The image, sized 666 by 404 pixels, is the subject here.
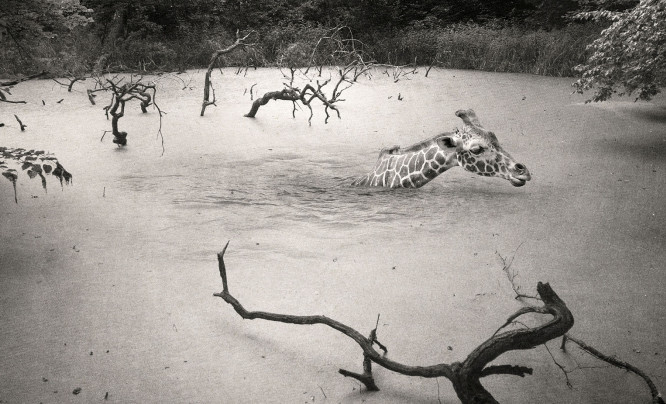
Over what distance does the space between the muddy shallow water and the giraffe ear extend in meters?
0.57

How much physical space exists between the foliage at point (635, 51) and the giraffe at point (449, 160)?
3.36 m

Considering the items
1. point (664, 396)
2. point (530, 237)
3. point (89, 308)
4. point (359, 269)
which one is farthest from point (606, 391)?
point (89, 308)

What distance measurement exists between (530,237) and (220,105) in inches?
336

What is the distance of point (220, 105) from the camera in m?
13.3

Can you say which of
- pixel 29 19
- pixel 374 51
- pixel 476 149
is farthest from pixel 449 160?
pixel 374 51

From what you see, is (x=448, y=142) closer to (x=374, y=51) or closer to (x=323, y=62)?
(x=323, y=62)

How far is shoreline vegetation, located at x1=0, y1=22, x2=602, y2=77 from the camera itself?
1617 cm

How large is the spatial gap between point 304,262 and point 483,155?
2853 millimetres

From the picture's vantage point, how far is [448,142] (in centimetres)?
774

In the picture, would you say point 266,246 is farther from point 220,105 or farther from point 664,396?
point 220,105

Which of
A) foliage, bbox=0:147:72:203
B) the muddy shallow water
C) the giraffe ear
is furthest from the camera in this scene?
the giraffe ear

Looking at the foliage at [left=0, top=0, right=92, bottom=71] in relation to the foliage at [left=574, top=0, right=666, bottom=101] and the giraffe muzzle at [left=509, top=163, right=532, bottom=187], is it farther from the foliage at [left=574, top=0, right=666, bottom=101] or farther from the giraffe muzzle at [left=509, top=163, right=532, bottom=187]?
the foliage at [left=574, top=0, right=666, bottom=101]

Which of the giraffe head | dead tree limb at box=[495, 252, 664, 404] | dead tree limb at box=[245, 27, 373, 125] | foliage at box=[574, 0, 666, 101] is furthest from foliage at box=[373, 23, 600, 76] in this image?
dead tree limb at box=[495, 252, 664, 404]

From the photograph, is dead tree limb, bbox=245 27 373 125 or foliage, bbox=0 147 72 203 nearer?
foliage, bbox=0 147 72 203
